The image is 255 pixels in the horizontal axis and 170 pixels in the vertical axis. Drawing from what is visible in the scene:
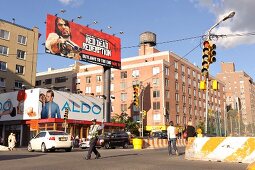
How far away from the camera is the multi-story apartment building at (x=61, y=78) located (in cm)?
9293

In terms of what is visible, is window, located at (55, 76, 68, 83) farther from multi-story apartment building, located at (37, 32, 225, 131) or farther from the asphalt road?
the asphalt road

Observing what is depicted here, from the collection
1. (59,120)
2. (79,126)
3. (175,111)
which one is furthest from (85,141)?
(175,111)

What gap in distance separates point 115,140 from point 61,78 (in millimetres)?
67862

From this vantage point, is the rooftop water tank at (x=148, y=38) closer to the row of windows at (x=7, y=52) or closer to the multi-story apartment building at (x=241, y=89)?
the row of windows at (x=7, y=52)

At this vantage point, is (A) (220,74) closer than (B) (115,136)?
No

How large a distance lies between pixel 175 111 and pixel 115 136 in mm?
46489

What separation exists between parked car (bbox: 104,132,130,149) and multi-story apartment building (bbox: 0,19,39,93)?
1185 inches

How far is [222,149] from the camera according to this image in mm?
13578

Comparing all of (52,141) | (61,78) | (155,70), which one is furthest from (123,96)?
(52,141)

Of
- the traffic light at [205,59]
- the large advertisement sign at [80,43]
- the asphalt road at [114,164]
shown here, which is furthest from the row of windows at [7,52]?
the traffic light at [205,59]

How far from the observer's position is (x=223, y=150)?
44.4 ft

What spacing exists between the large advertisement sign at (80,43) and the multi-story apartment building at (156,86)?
25.0 m

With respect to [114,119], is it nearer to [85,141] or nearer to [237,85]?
[85,141]

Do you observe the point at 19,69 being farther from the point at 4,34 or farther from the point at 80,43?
the point at 80,43
